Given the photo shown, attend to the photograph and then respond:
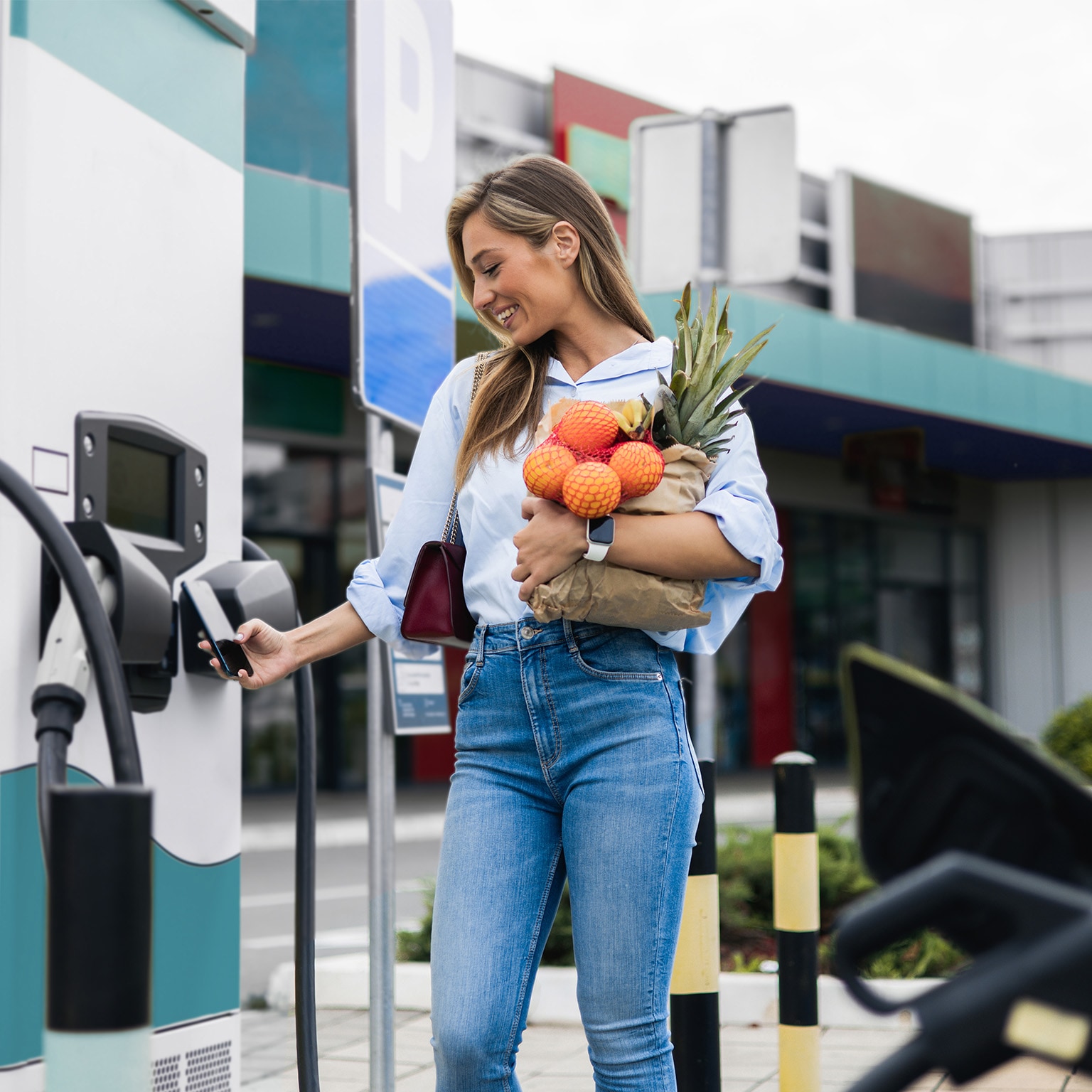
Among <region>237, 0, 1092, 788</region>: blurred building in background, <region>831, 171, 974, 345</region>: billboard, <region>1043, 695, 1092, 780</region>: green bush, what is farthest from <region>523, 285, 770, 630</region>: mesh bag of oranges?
<region>831, 171, 974, 345</region>: billboard

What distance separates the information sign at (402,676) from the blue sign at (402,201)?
6.3 inches

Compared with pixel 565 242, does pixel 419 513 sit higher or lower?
lower

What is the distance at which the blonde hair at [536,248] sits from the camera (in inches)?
83.9

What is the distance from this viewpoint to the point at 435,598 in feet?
6.87

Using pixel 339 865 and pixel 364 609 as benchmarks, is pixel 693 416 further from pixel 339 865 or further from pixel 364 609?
pixel 339 865

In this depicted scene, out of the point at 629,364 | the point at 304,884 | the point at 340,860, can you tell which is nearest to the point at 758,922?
the point at 304,884

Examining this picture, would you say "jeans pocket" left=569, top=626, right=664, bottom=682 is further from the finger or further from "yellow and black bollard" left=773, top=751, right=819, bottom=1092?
"yellow and black bollard" left=773, top=751, right=819, bottom=1092

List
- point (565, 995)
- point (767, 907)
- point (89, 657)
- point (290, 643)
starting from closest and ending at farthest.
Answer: point (89, 657) → point (290, 643) → point (565, 995) → point (767, 907)

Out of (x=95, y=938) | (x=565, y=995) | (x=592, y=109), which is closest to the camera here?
(x=95, y=938)

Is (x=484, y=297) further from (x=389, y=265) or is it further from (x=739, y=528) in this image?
(x=389, y=265)

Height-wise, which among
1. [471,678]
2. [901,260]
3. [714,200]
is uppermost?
[901,260]

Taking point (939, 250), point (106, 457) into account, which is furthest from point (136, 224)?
point (939, 250)

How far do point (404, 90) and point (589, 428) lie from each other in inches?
60.1

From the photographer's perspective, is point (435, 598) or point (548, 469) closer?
point (548, 469)
